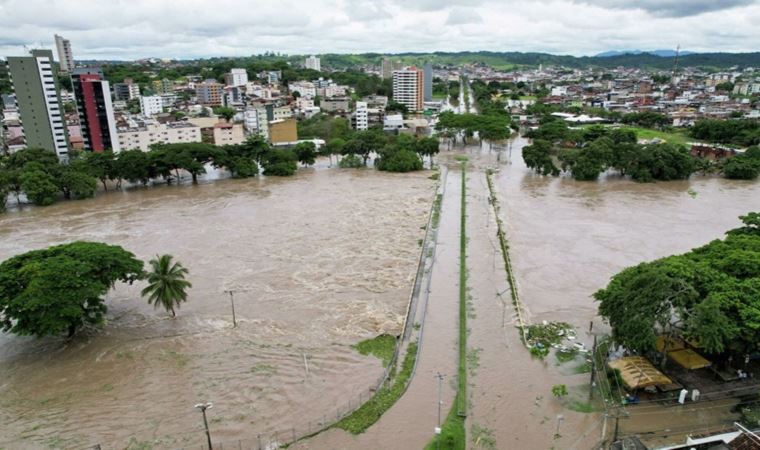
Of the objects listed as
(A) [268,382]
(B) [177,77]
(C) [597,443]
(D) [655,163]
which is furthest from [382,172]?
(B) [177,77]

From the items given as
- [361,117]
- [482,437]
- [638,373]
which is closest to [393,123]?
[361,117]

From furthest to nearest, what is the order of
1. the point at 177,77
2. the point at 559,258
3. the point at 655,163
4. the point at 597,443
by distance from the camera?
the point at 177,77 < the point at 655,163 < the point at 559,258 < the point at 597,443

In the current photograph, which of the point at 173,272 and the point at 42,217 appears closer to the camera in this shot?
the point at 173,272

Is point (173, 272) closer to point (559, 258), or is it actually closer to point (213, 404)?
point (213, 404)

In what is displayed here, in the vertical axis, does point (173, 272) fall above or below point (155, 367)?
above

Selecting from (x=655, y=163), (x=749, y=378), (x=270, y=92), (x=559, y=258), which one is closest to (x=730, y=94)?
(x=655, y=163)

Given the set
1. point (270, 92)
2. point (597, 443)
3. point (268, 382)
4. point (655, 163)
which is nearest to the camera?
point (597, 443)

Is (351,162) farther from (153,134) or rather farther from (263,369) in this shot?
(263,369)

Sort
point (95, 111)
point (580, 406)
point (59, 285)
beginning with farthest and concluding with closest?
point (95, 111) < point (59, 285) < point (580, 406)
